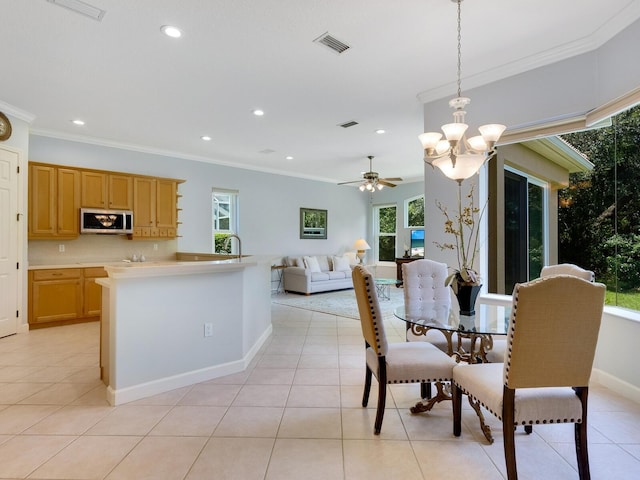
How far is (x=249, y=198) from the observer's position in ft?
24.9

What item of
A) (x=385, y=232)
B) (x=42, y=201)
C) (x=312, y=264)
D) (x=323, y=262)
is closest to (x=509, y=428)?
(x=42, y=201)

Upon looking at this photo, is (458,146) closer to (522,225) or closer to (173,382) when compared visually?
(522,225)

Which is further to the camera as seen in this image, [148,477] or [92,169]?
[92,169]

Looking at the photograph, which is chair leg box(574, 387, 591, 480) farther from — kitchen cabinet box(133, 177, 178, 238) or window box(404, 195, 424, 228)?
window box(404, 195, 424, 228)

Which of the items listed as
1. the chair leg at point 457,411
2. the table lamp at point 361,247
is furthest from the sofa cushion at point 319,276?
the chair leg at point 457,411

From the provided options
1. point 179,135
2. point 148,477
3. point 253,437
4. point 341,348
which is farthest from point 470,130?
point 179,135

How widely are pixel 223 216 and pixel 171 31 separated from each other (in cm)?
485

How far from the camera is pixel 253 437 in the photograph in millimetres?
2160

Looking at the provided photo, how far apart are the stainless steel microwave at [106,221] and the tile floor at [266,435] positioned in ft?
8.02

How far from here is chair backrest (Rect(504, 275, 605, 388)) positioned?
63.6 inches

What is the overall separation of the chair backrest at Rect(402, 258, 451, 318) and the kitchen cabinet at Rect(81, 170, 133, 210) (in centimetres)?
470

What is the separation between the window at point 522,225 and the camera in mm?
3813

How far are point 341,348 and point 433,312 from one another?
1516 mm

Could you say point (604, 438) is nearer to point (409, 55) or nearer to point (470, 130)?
Result: point (470, 130)
